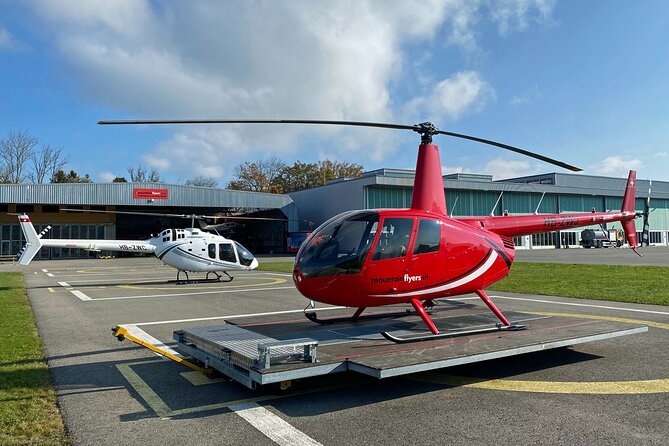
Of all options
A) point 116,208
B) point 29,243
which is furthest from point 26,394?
point 116,208

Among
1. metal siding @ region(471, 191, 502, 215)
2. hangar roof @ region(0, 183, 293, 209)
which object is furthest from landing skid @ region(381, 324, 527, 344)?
metal siding @ region(471, 191, 502, 215)

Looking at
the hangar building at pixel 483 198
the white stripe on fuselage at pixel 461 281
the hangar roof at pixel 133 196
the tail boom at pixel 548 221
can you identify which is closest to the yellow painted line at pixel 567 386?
the white stripe on fuselage at pixel 461 281

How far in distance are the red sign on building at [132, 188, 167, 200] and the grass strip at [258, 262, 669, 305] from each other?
41.9 meters

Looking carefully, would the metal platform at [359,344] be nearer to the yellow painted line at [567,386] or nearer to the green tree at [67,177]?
the yellow painted line at [567,386]

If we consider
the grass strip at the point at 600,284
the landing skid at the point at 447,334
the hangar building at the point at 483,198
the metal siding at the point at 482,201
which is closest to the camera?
the landing skid at the point at 447,334

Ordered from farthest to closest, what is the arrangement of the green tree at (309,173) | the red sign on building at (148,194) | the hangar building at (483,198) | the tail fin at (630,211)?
1. the green tree at (309,173)
2. the red sign on building at (148,194)
3. the hangar building at (483,198)
4. the tail fin at (630,211)

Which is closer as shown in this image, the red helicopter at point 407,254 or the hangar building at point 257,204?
the red helicopter at point 407,254

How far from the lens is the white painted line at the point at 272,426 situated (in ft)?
15.3

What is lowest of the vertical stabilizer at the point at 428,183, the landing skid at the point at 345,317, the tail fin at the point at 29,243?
the landing skid at the point at 345,317

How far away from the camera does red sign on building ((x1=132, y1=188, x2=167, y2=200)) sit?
54.5 metres

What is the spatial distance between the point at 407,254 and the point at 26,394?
5.31m

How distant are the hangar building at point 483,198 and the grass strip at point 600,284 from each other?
81.6 feet

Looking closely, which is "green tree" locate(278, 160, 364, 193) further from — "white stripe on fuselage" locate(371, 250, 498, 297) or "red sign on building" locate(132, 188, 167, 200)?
"white stripe on fuselage" locate(371, 250, 498, 297)

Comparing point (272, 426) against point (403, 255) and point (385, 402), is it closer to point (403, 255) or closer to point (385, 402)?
point (385, 402)
